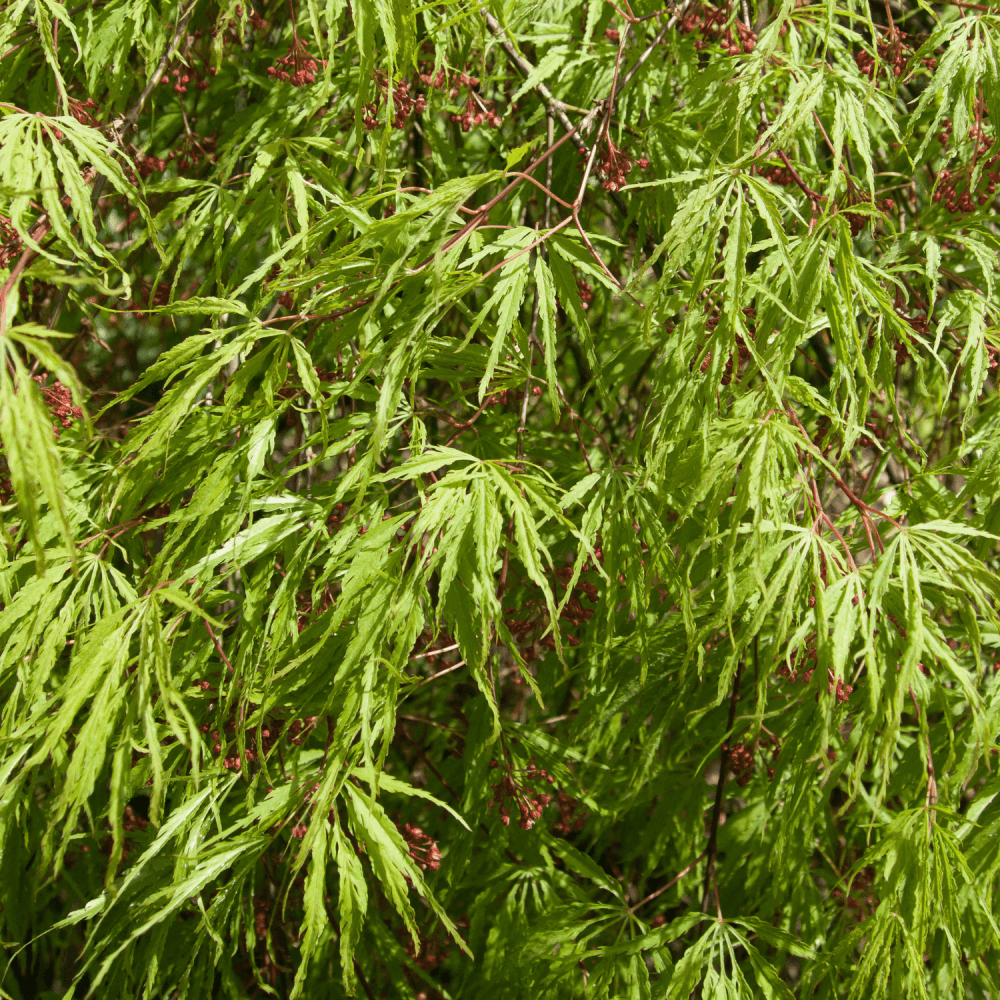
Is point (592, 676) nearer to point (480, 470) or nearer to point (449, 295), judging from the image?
point (480, 470)

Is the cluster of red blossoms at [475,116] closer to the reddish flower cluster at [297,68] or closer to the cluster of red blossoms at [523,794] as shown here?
the reddish flower cluster at [297,68]

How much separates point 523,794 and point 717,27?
49.4 inches

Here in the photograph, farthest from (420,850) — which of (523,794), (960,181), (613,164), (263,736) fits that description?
(960,181)

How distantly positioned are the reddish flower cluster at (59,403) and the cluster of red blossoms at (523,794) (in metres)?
0.81

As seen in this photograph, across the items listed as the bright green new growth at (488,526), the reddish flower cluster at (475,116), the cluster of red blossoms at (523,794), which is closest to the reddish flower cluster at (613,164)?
the bright green new growth at (488,526)

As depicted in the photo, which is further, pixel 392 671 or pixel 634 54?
pixel 634 54

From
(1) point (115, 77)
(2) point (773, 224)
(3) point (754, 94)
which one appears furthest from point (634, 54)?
(1) point (115, 77)

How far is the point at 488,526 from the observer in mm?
968

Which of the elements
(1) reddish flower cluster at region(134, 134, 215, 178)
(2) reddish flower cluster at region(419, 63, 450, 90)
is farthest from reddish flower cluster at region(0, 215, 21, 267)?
(2) reddish flower cluster at region(419, 63, 450, 90)

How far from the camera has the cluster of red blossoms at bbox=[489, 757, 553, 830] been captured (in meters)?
1.28

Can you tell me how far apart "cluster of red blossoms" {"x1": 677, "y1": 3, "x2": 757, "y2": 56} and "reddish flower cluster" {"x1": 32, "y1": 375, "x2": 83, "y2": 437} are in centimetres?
107

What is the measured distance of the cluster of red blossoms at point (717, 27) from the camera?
140cm

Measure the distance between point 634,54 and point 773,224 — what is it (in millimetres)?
616

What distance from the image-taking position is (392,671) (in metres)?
0.94
